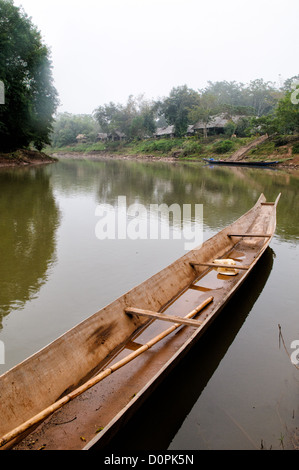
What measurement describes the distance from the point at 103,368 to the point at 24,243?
16.6 ft

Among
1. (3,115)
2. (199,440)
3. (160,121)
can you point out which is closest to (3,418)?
(199,440)

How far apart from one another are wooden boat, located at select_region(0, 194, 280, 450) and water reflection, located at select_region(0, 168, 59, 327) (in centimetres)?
189

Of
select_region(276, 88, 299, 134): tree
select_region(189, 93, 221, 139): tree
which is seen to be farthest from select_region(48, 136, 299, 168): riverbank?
select_region(189, 93, 221, 139): tree

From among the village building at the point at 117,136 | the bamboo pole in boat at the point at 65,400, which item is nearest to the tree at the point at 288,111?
the bamboo pole in boat at the point at 65,400

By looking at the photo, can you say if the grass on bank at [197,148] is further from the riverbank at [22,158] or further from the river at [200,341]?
the river at [200,341]

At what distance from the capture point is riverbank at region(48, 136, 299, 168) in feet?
102

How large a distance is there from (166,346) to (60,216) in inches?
303

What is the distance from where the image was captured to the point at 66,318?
4625 mm

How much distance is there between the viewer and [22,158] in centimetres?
2988

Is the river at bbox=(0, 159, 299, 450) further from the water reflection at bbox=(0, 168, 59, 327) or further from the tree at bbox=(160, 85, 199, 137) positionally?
the tree at bbox=(160, 85, 199, 137)

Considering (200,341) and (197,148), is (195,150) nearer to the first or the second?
(197,148)

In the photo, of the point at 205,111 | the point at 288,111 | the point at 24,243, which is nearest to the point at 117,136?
the point at 205,111
